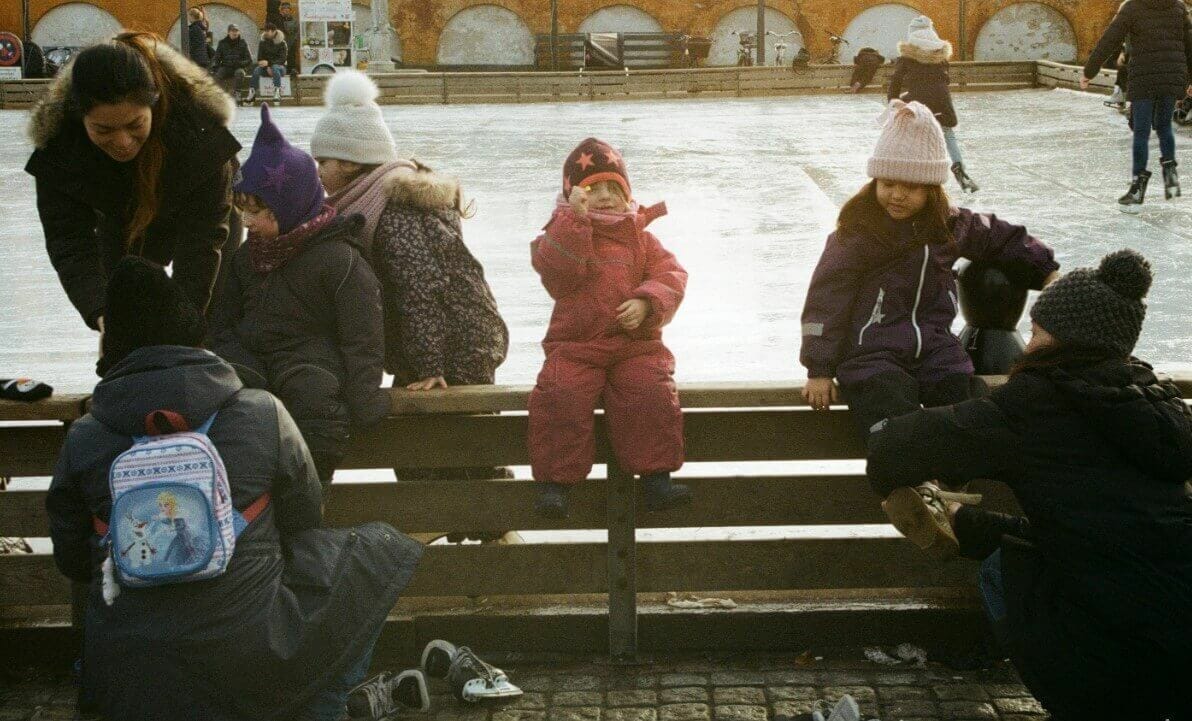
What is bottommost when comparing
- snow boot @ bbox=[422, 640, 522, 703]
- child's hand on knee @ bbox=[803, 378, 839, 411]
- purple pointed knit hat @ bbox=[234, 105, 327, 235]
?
snow boot @ bbox=[422, 640, 522, 703]

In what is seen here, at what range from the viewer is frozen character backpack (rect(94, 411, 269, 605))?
287 centimetres

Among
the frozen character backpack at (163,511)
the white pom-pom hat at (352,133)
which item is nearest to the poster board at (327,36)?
the white pom-pom hat at (352,133)

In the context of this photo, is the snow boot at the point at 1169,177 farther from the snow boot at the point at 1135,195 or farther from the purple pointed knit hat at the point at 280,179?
the purple pointed knit hat at the point at 280,179

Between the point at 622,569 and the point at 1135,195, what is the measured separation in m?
9.08

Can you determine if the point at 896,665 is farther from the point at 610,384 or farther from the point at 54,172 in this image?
the point at 54,172

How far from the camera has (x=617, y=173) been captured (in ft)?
13.4

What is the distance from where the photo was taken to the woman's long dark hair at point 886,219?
3.95 meters

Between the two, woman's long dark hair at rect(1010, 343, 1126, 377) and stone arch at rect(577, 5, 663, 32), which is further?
stone arch at rect(577, 5, 663, 32)

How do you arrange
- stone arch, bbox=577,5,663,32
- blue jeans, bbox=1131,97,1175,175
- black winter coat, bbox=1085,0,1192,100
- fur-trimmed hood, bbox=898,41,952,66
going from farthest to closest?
stone arch, bbox=577,5,663,32, fur-trimmed hood, bbox=898,41,952,66, black winter coat, bbox=1085,0,1192,100, blue jeans, bbox=1131,97,1175,175

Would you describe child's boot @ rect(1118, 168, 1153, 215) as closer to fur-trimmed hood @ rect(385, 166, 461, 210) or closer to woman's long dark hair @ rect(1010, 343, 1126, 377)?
fur-trimmed hood @ rect(385, 166, 461, 210)

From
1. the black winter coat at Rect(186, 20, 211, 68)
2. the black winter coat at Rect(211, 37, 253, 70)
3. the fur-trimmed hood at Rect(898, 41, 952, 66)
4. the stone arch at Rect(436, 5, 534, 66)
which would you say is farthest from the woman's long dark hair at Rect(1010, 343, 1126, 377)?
the stone arch at Rect(436, 5, 534, 66)

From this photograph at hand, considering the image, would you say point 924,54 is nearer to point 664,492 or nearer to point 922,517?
point 664,492

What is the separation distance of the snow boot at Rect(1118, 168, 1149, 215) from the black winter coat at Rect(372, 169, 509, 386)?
8873mm

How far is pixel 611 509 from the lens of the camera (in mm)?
4125
